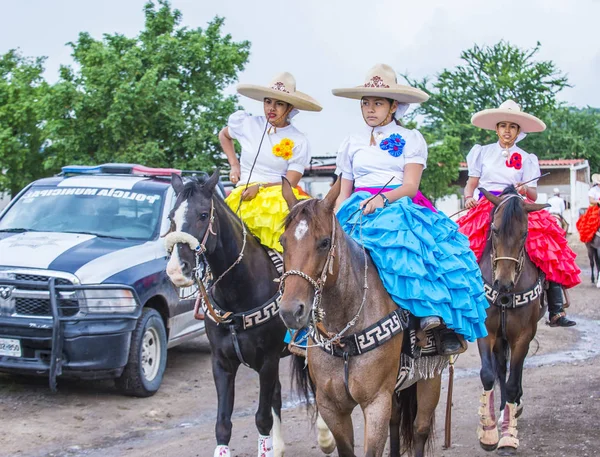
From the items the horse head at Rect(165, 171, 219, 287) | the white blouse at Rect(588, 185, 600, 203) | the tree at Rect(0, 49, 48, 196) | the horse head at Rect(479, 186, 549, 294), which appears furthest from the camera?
the tree at Rect(0, 49, 48, 196)

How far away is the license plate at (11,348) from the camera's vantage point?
7.93m

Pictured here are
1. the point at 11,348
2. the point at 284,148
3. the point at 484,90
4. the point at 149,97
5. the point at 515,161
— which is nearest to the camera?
the point at 284,148

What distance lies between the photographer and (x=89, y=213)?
946 cm

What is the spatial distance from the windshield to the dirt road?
182cm

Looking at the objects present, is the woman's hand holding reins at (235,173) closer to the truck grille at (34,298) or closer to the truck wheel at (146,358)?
the truck grille at (34,298)

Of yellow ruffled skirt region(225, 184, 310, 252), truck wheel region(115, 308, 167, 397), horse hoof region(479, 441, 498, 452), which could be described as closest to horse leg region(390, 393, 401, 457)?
horse hoof region(479, 441, 498, 452)

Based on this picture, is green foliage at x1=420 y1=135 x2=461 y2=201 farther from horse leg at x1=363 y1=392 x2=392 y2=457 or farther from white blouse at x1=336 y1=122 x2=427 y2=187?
horse leg at x1=363 y1=392 x2=392 y2=457

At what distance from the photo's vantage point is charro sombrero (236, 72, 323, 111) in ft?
22.0

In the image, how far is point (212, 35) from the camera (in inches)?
884

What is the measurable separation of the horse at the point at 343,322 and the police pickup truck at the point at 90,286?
267 cm

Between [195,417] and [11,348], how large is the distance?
203 centimetres

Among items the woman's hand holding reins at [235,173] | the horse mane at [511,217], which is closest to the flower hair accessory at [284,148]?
the woman's hand holding reins at [235,173]

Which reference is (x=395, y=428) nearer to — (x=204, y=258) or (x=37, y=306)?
(x=204, y=258)

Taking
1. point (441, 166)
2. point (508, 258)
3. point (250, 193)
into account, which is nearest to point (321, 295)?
point (250, 193)
